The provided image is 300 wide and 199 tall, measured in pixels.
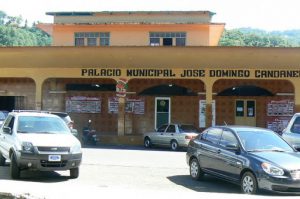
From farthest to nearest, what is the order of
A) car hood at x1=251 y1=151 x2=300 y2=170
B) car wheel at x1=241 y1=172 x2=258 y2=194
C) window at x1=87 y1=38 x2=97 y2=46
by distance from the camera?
Result: window at x1=87 y1=38 x2=97 y2=46
car wheel at x1=241 y1=172 x2=258 y2=194
car hood at x1=251 y1=151 x2=300 y2=170

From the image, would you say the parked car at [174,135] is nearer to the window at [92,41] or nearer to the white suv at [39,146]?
the window at [92,41]

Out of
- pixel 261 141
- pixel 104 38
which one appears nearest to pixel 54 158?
pixel 261 141

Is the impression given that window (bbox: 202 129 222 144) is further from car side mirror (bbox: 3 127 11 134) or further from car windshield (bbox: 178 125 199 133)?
car windshield (bbox: 178 125 199 133)

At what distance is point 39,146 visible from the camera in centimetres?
1248

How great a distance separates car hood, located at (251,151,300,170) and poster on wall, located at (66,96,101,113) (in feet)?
65.6

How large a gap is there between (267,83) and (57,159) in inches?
771

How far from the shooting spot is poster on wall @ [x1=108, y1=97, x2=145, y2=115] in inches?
1199

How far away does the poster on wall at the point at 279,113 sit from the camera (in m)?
29.6

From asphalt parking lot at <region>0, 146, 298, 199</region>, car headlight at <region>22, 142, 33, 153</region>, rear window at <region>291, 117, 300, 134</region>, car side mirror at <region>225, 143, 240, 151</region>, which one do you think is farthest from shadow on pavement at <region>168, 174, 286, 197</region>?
car headlight at <region>22, 142, 33, 153</region>

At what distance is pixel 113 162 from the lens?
1755 centimetres

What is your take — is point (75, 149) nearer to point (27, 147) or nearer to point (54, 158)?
point (54, 158)

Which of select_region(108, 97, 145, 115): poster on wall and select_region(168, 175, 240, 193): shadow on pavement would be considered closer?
select_region(168, 175, 240, 193): shadow on pavement

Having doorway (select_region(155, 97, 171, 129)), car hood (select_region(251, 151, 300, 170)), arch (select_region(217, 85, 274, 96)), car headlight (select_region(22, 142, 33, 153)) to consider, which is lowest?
car hood (select_region(251, 151, 300, 170))

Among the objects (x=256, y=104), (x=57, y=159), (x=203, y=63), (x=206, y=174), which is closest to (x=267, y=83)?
(x=256, y=104)
